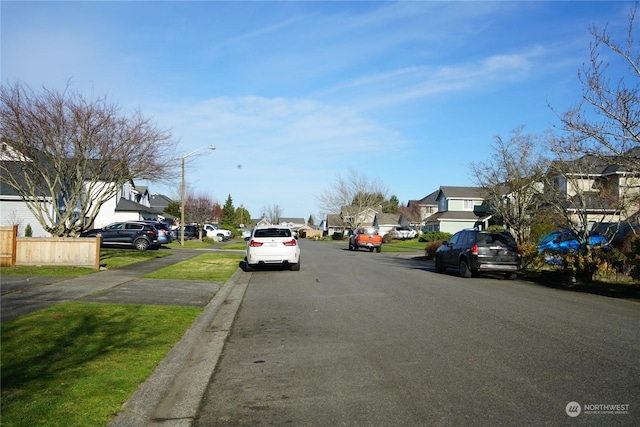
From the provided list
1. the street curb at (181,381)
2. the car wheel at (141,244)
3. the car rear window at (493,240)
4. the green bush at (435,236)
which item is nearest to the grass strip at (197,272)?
the street curb at (181,381)

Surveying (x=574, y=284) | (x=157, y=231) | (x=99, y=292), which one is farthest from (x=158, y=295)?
(x=157, y=231)

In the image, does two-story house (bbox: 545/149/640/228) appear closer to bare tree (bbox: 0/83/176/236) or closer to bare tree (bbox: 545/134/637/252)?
bare tree (bbox: 545/134/637/252)

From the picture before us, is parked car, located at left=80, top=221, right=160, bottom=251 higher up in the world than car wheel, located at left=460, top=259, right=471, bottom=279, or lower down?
higher up

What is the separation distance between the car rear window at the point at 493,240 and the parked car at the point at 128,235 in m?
20.5

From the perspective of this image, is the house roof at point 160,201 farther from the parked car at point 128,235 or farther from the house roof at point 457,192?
the parked car at point 128,235

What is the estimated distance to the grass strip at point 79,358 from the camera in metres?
4.98

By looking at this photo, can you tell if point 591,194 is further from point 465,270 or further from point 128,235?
point 128,235

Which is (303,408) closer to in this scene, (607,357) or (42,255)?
(607,357)

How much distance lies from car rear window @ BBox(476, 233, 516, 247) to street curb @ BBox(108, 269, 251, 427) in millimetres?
10553

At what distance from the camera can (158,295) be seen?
41.3 feet

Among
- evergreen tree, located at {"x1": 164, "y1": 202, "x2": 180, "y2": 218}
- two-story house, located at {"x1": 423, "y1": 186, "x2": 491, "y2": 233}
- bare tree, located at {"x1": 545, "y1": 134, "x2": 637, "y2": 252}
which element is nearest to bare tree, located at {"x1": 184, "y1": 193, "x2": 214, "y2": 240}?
evergreen tree, located at {"x1": 164, "y1": 202, "x2": 180, "y2": 218}

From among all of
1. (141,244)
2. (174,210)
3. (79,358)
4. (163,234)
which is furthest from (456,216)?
(79,358)

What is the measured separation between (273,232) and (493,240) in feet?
25.4

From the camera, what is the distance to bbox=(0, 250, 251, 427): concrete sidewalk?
5398 millimetres
